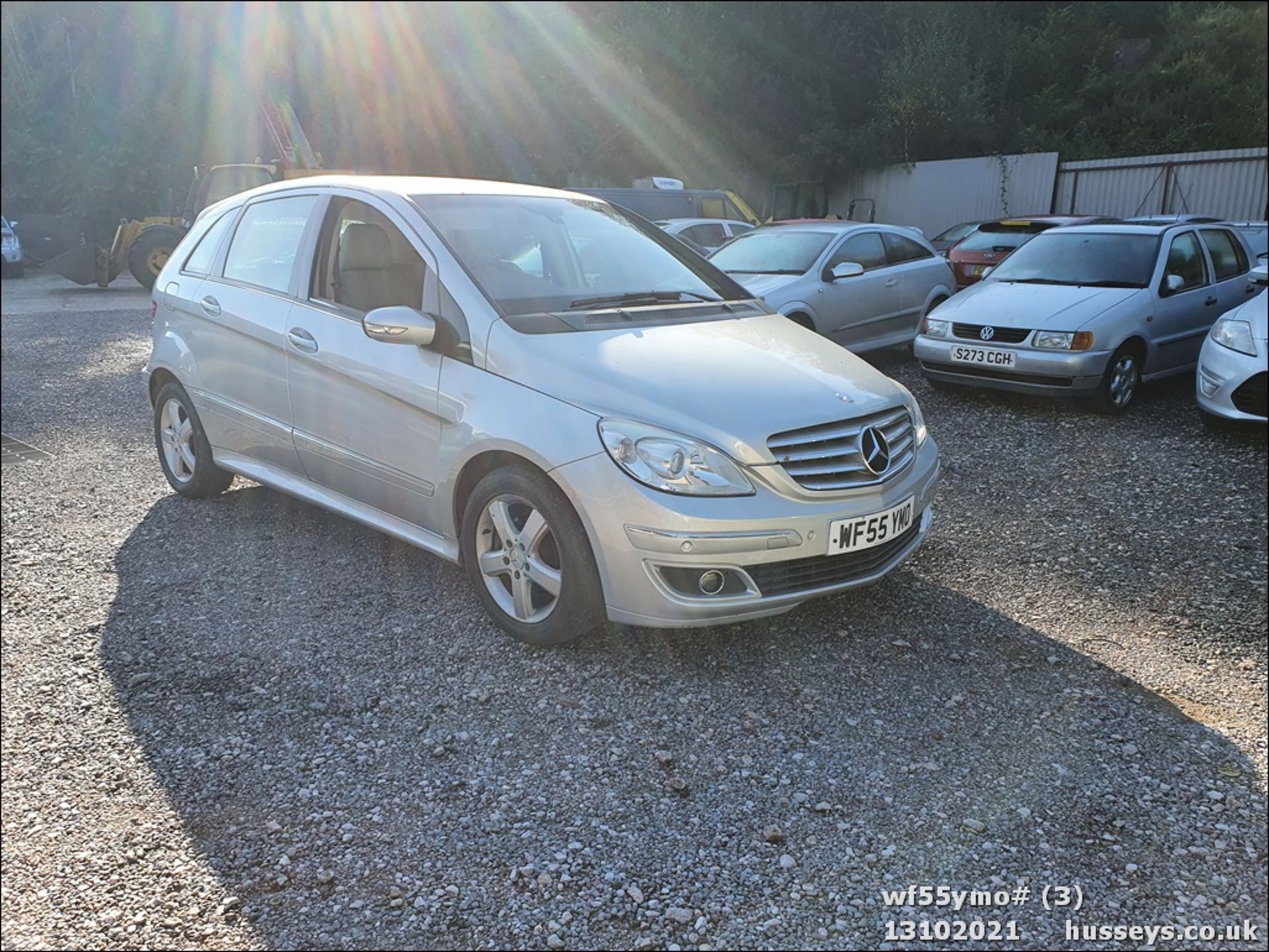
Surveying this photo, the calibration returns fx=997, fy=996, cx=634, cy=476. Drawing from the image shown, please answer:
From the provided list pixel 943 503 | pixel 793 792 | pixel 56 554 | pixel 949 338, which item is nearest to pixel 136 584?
pixel 56 554

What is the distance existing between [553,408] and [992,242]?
1054 cm

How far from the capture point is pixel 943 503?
5.65m

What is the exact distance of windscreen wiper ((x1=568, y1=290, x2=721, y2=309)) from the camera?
412cm

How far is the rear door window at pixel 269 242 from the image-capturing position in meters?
4.64

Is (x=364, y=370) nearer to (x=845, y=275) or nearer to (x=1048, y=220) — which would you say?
(x=845, y=275)

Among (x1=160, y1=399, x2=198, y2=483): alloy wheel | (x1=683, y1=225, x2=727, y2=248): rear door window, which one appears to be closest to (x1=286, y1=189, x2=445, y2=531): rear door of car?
(x1=160, y1=399, x2=198, y2=483): alloy wheel

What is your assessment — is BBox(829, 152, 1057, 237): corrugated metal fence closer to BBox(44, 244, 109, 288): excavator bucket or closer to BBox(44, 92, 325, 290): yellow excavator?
BBox(44, 92, 325, 290): yellow excavator

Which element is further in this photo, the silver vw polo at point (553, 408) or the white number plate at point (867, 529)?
the white number plate at point (867, 529)

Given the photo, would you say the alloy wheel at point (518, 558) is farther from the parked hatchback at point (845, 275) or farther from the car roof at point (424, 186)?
the parked hatchback at point (845, 275)

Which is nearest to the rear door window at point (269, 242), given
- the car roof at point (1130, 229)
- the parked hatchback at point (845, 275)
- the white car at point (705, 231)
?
the parked hatchback at point (845, 275)

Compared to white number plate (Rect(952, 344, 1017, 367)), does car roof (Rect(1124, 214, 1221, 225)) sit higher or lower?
higher

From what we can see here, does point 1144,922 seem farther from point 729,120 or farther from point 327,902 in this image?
point 729,120

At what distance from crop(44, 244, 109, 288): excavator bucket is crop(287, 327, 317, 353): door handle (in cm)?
1679

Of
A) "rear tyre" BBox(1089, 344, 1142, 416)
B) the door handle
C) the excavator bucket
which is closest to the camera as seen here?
the door handle
